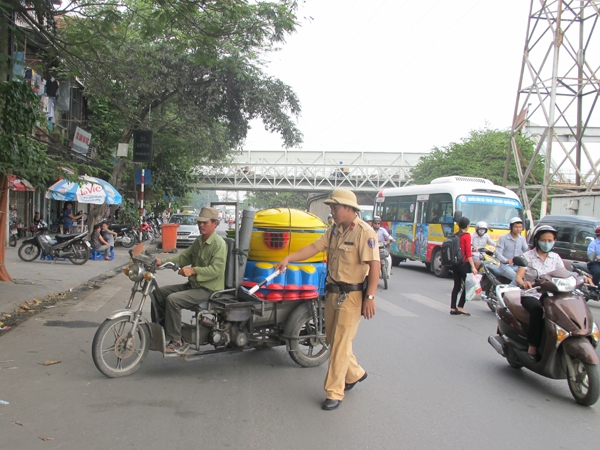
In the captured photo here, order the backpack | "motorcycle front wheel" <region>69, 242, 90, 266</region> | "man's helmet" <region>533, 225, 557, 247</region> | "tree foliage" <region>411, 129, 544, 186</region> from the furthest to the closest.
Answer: "tree foliage" <region>411, 129, 544, 186</region> < "motorcycle front wheel" <region>69, 242, 90, 266</region> < the backpack < "man's helmet" <region>533, 225, 557, 247</region>

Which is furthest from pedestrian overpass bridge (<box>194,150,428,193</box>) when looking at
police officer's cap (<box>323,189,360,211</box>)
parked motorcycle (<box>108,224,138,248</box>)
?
police officer's cap (<box>323,189,360,211</box>)

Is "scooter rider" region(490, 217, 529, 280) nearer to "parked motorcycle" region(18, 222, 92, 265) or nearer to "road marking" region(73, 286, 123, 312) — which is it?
"road marking" region(73, 286, 123, 312)

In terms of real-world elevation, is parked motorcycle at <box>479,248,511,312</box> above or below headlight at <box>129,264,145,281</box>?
below

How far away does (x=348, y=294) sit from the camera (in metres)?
4.48

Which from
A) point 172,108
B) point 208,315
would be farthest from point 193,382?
point 172,108

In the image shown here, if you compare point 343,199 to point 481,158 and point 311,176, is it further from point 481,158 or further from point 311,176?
point 311,176

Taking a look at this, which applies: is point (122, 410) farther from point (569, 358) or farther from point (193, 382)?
point (569, 358)

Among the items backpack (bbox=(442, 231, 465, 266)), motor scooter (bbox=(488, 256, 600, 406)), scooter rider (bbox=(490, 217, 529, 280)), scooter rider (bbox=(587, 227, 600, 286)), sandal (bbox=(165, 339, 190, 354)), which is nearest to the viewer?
motor scooter (bbox=(488, 256, 600, 406))

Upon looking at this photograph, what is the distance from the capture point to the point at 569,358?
483cm

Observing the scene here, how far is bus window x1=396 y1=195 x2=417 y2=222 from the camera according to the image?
62.1 ft

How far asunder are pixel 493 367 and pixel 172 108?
1863 cm

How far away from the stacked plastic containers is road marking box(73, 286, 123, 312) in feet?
14.3

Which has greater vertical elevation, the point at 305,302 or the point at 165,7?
the point at 165,7

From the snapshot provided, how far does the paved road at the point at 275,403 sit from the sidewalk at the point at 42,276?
2392 millimetres
